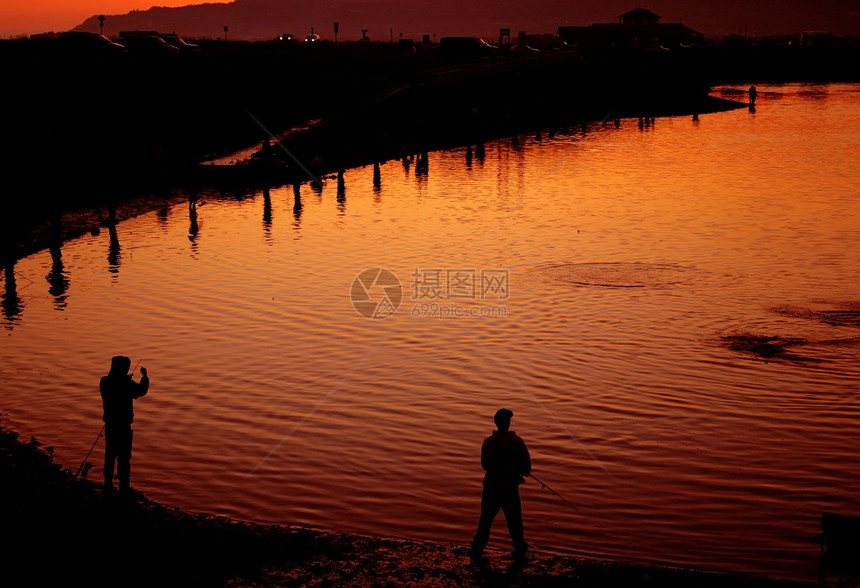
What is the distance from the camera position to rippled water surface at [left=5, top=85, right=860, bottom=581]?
573 inches

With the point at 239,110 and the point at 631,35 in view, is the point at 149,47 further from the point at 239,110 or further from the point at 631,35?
the point at 631,35

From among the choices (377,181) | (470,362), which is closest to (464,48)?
(377,181)

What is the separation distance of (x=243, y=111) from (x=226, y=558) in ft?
172

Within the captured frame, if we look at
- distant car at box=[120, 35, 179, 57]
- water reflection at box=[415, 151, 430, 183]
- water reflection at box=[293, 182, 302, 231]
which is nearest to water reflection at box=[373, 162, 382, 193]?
water reflection at box=[415, 151, 430, 183]

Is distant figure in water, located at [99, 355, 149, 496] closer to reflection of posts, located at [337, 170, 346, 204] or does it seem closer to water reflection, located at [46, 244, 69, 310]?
water reflection, located at [46, 244, 69, 310]

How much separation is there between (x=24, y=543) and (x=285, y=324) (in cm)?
1287

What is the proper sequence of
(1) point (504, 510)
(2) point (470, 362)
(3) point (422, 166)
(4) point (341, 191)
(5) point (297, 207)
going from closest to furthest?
(1) point (504, 510)
(2) point (470, 362)
(5) point (297, 207)
(4) point (341, 191)
(3) point (422, 166)

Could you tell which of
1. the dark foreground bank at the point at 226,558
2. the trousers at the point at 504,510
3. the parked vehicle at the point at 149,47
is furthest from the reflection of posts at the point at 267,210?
the parked vehicle at the point at 149,47

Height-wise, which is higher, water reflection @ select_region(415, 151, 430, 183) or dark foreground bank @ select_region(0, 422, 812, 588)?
water reflection @ select_region(415, 151, 430, 183)

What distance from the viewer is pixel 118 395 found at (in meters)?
13.4

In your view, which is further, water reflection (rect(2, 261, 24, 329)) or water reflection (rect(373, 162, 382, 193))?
water reflection (rect(373, 162, 382, 193))

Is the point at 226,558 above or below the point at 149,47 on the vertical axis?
below

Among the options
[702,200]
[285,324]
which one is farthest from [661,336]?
[702,200]

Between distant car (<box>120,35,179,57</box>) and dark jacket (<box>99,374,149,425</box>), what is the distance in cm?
6352
